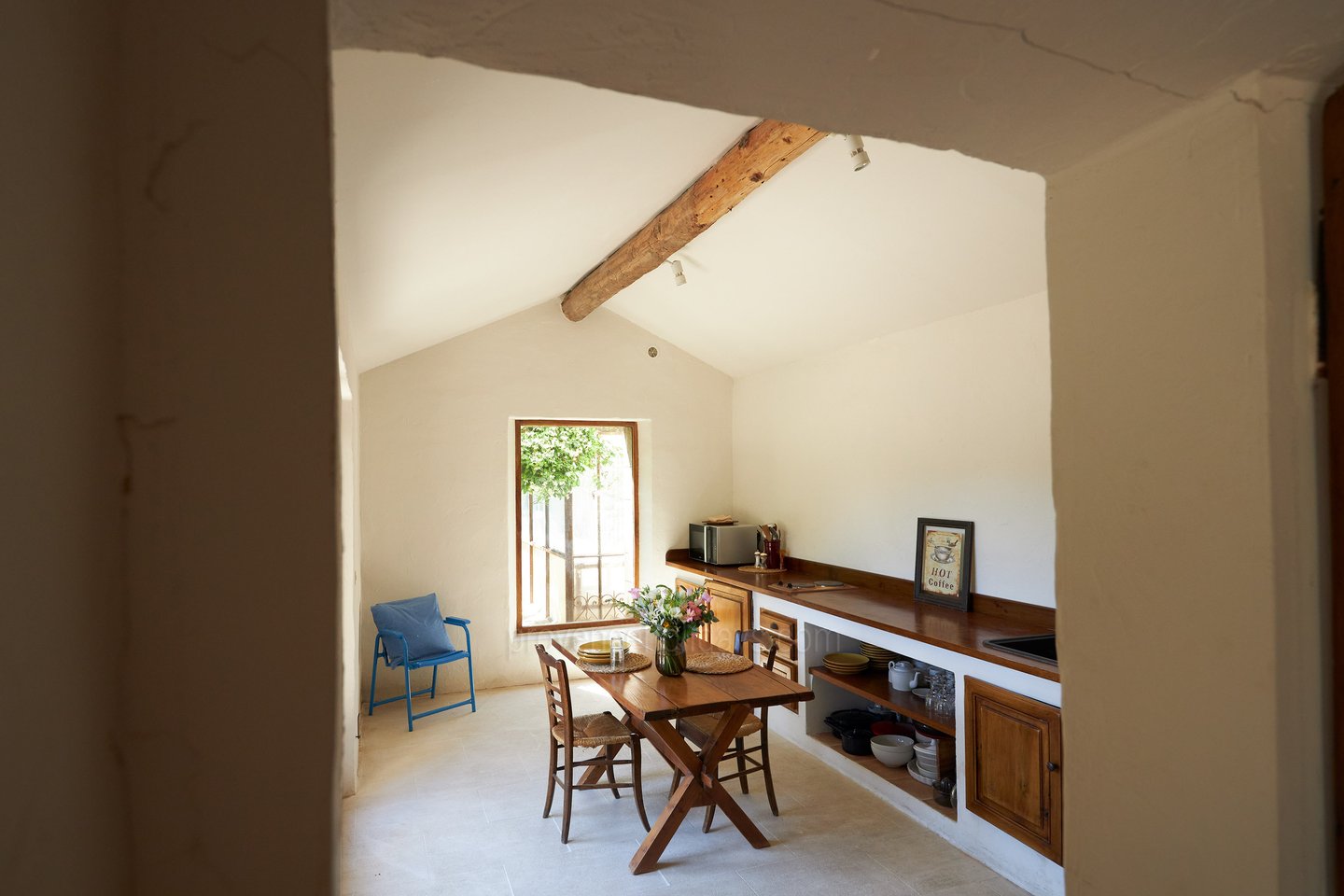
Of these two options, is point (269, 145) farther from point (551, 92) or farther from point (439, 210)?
point (439, 210)

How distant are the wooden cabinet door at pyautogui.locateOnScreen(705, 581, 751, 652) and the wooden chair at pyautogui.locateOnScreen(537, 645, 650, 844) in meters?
1.37

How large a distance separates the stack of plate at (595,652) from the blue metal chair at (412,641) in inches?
55.8

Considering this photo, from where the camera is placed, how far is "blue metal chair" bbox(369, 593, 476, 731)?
16.2 feet

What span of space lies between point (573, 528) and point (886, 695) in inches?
124

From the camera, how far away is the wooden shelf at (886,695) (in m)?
3.51

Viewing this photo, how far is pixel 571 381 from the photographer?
5984 mm

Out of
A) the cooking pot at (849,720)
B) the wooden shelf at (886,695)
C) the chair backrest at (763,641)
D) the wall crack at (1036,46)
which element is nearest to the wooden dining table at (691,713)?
the chair backrest at (763,641)

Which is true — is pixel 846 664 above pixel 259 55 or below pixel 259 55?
below

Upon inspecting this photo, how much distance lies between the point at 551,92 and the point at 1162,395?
1.74 m

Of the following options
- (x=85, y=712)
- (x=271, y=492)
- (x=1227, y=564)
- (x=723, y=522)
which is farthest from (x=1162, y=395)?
(x=723, y=522)

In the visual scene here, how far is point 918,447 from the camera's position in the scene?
4.27 m

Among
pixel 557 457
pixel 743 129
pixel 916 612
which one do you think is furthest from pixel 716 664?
pixel 557 457

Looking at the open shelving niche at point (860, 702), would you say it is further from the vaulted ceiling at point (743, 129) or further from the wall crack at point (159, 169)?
the wall crack at point (159, 169)

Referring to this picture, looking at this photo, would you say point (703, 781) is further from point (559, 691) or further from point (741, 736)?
point (559, 691)
